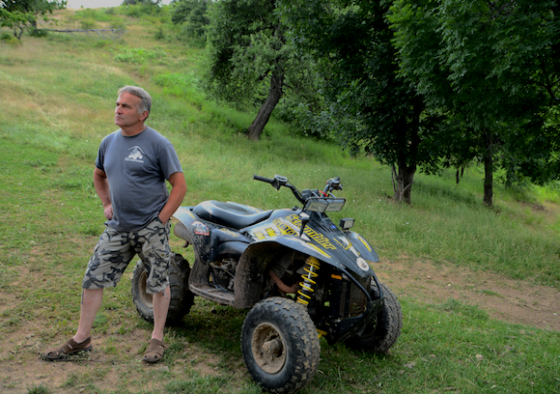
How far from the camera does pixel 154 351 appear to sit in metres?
3.59

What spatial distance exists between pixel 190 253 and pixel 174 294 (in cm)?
240

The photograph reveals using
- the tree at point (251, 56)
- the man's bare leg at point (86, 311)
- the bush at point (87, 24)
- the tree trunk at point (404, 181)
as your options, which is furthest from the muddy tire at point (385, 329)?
the bush at point (87, 24)

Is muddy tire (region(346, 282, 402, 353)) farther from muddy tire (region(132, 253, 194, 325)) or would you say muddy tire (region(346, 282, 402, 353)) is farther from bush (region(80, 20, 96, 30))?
bush (region(80, 20, 96, 30))

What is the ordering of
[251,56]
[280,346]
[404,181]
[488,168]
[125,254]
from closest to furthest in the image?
[280,346], [125,254], [404,181], [488,168], [251,56]

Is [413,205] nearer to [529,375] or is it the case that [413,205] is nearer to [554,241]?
[554,241]

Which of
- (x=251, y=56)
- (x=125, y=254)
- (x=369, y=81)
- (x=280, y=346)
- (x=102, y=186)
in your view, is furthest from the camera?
(x=251, y=56)

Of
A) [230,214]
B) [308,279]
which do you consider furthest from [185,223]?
[308,279]

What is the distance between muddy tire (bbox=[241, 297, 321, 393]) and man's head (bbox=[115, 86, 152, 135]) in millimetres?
1748

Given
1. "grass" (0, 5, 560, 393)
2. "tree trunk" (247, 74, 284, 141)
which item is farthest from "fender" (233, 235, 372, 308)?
"tree trunk" (247, 74, 284, 141)

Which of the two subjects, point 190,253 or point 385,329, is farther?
point 190,253

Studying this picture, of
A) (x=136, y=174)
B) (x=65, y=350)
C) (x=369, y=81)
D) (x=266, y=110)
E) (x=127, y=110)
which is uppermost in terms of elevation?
(x=369, y=81)

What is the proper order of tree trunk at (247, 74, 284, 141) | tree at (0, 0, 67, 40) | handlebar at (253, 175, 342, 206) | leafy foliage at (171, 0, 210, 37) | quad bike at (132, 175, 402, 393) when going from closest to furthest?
1. quad bike at (132, 175, 402, 393)
2. handlebar at (253, 175, 342, 206)
3. tree trunk at (247, 74, 284, 141)
4. tree at (0, 0, 67, 40)
5. leafy foliage at (171, 0, 210, 37)

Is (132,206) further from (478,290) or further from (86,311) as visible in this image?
(478,290)

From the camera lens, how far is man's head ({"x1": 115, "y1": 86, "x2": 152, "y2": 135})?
339 cm
